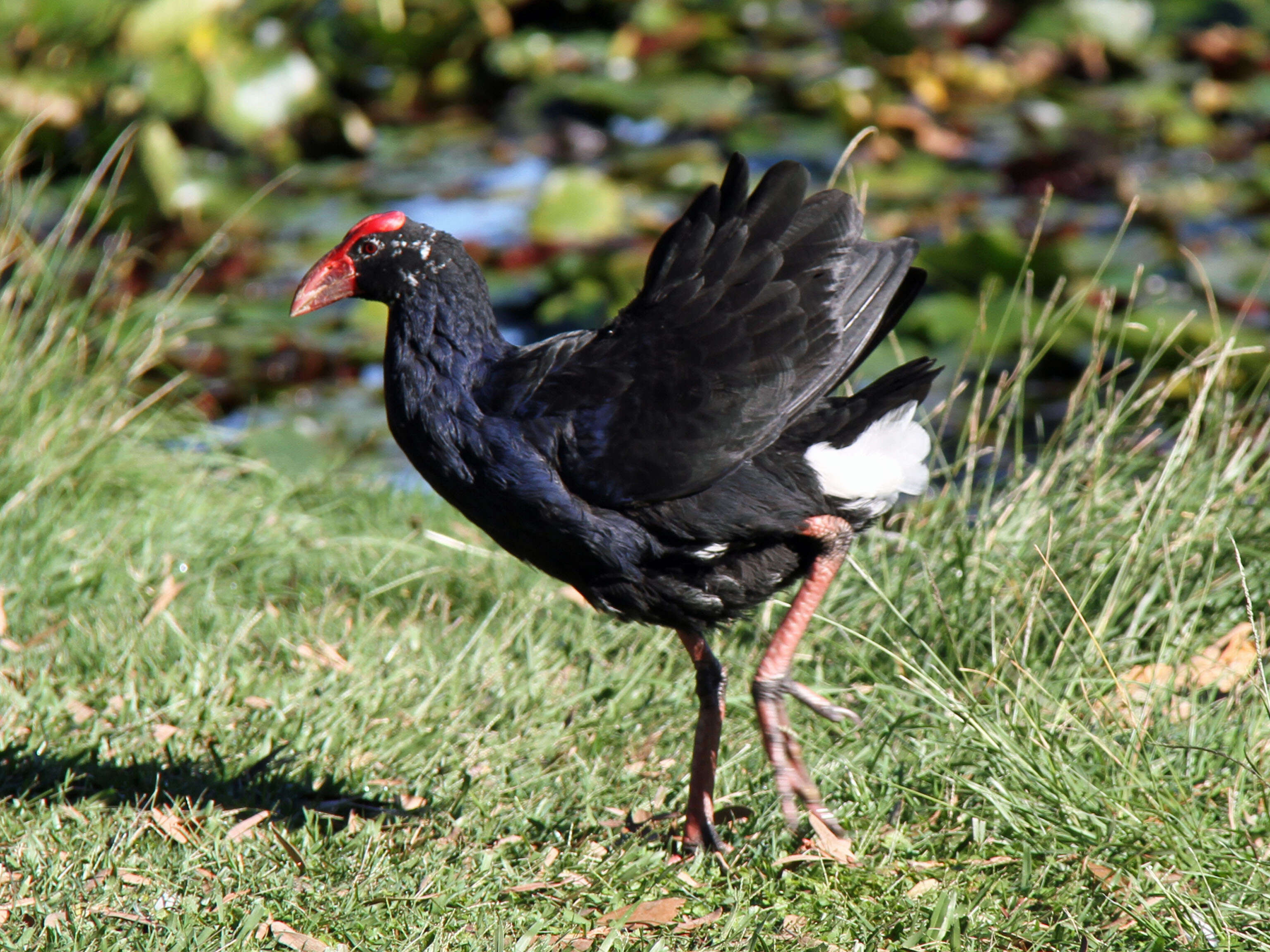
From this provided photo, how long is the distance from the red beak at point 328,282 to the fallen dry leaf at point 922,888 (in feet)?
4.87

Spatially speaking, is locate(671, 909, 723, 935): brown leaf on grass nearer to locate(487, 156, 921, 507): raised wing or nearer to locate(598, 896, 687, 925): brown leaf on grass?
locate(598, 896, 687, 925): brown leaf on grass

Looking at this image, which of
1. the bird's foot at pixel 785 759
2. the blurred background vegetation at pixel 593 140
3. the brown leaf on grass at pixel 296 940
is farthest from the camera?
the blurred background vegetation at pixel 593 140

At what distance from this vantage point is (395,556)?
3605 mm

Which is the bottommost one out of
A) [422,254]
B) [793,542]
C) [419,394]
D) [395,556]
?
[395,556]

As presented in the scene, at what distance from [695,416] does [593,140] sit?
3.98 m

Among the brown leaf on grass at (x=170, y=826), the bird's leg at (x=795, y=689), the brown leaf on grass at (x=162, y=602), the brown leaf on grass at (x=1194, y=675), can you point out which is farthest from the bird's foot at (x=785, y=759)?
the brown leaf on grass at (x=162, y=602)

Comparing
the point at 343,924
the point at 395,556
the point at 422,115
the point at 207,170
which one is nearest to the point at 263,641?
the point at 395,556

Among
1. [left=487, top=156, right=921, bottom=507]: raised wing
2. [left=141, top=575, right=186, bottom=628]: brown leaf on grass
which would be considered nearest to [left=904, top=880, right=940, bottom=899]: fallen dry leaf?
[left=487, top=156, right=921, bottom=507]: raised wing

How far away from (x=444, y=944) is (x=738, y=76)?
4.89 m

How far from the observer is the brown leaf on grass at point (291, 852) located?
2.42 meters

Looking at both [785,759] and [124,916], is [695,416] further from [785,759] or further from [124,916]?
[124,916]

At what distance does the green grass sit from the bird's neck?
742 mm

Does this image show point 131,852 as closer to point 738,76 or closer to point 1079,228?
point 1079,228

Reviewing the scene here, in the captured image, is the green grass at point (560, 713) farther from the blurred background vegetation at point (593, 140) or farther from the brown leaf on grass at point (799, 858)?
the blurred background vegetation at point (593, 140)
